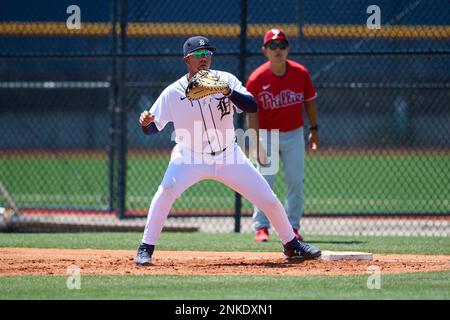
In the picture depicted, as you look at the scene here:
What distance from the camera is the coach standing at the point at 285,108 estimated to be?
10773 millimetres

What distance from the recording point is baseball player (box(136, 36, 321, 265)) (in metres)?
8.36

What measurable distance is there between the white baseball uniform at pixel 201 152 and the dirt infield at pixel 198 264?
18.6 inches

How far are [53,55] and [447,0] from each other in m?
5.68

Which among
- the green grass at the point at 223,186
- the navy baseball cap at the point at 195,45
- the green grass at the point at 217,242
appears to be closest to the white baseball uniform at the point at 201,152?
the navy baseball cap at the point at 195,45

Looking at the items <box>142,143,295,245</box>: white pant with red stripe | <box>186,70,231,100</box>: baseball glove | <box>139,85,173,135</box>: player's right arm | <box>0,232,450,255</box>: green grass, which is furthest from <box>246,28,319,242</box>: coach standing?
<box>186,70,231,100</box>: baseball glove

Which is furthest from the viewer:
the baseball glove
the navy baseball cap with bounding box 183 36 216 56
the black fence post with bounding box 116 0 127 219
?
the black fence post with bounding box 116 0 127 219

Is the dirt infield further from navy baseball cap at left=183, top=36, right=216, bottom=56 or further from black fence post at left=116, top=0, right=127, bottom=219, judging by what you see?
black fence post at left=116, top=0, right=127, bottom=219

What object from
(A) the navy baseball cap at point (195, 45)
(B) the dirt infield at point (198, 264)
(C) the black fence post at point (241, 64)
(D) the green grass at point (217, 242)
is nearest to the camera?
(B) the dirt infield at point (198, 264)

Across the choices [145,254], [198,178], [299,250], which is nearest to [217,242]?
[299,250]

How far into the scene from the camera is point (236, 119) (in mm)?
13453

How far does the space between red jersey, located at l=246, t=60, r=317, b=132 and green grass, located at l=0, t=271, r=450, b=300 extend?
3.34m

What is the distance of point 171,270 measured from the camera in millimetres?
8266

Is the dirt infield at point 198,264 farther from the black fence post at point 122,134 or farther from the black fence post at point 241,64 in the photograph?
the black fence post at point 122,134
